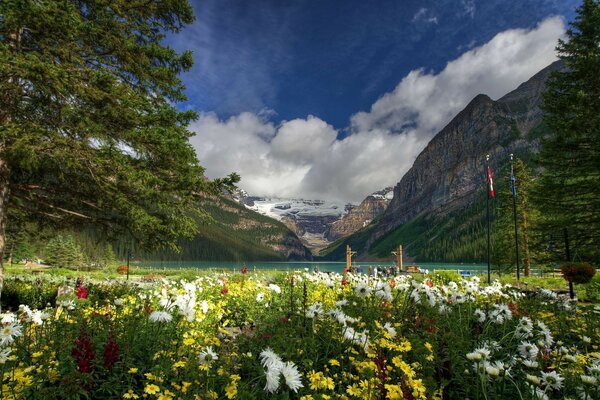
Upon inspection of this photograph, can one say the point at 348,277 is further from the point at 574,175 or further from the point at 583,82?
the point at 583,82

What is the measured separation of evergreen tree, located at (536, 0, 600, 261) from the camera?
1517cm

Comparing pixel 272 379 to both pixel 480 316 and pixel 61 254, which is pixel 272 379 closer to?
pixel 480 316

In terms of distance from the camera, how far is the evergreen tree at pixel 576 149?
49.8ft

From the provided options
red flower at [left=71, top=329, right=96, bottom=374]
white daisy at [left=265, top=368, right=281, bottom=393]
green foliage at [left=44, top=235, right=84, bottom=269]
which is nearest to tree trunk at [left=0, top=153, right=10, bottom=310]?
red flower at [left=71, top=329, right=96, bottom=374]

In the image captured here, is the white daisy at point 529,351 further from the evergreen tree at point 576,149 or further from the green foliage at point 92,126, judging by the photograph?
the evergreen tree at point 576,149

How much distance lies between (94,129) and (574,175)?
63.9 ft

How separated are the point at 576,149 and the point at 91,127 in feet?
64.2

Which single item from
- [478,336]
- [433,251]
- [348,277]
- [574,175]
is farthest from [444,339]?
[433,251]

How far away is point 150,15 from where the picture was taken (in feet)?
39.8

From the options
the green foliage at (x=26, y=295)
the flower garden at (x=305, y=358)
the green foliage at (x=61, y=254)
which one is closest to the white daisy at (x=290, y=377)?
the flower garden at (x=305, y=358)

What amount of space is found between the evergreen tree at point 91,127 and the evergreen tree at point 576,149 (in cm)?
1513

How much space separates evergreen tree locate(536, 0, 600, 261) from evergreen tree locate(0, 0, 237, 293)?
15127mm

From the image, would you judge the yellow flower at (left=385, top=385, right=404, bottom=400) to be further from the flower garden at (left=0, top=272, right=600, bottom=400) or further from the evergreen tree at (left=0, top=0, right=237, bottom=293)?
the evergreen tree at (left=0, top=0, right=237, bottom=293)

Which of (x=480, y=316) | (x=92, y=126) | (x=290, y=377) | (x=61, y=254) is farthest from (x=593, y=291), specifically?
(x=61, y=254)
